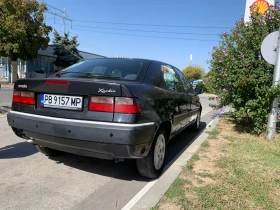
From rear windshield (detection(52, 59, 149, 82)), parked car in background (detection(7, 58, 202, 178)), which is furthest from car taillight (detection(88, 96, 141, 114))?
rear windshield (detection(52, 59, 149, 82))

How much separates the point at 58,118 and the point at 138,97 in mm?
950

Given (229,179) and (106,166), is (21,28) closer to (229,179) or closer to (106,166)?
(106,166)

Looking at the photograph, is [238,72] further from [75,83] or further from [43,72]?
[43,72]

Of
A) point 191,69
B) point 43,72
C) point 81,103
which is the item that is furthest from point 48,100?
point 191,69

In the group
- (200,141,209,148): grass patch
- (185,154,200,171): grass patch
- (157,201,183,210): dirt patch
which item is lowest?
(157,201,183,210): dirt patch

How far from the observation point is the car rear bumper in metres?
2.53

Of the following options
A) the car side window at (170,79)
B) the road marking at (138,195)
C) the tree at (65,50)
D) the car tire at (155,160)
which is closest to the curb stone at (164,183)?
the road marking at (138,195)

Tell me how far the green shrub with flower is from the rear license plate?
4.02m

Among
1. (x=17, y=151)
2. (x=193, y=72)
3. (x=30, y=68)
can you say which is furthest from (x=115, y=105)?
(x=193, y=72)

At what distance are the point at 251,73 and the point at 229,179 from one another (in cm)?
317

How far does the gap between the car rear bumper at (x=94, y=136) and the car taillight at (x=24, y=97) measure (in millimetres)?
189

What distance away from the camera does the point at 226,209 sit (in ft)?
8.36

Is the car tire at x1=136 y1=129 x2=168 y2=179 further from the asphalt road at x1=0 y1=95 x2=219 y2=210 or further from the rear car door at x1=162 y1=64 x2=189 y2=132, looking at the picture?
the rear car door at x1=162 y1=64 x2=189 y2=132

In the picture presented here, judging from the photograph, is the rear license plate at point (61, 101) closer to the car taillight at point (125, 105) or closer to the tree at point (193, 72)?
the car taillight at point (125, 105)
